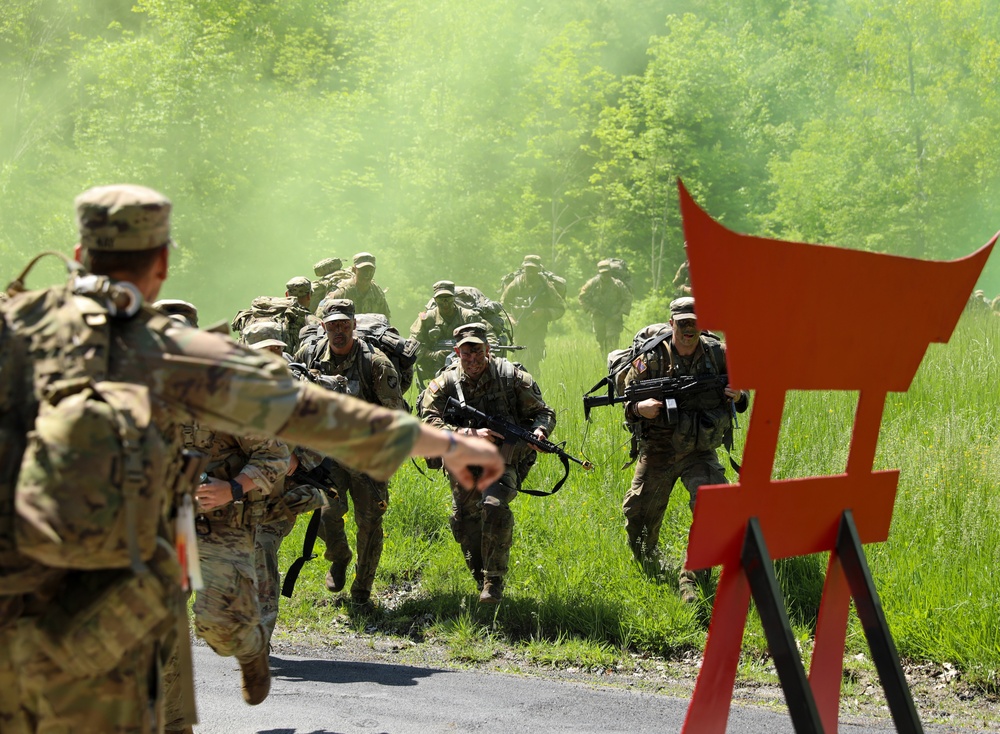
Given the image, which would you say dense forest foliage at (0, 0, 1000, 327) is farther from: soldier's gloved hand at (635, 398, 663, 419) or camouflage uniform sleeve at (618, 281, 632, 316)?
soldier's gloved hand at (635, 398, 663, 419)

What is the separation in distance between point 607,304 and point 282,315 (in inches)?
347

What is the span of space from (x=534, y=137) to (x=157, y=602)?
27.5 m

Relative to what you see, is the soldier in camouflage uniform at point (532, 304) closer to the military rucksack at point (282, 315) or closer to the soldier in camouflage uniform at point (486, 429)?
the military rucksack at point (282, 315)

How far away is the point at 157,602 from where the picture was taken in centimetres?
280

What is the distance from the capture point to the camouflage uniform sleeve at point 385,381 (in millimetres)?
8227

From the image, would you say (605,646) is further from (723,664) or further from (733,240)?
(733,240)

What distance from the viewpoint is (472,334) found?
7.82 metres

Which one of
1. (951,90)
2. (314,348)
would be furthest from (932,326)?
(951,90)

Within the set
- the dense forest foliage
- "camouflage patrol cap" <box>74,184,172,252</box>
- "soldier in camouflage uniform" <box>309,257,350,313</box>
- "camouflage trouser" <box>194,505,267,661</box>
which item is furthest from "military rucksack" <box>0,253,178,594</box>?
the dense forest foliage

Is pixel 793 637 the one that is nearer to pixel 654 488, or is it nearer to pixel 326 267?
pixel 654 488

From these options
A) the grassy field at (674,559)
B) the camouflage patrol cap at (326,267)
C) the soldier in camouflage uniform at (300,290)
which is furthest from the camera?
the camouflage patrol cap at (326,267)

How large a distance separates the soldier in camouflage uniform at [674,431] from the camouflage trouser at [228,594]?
3411 mm

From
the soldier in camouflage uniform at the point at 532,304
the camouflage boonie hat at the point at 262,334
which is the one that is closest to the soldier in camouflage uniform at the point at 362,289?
the soldier in camouflage uniform at the point at 532,304

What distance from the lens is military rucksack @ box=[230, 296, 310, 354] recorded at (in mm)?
9680
